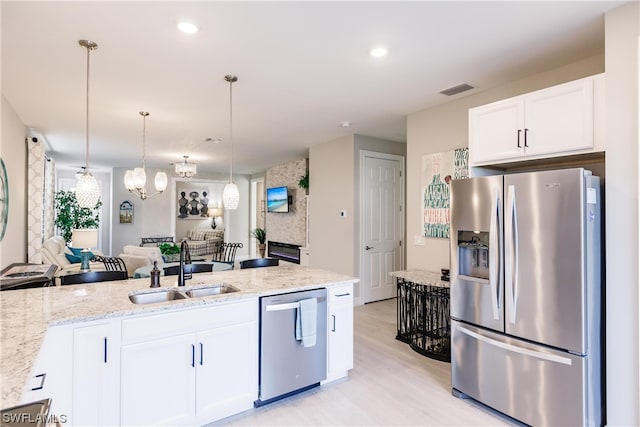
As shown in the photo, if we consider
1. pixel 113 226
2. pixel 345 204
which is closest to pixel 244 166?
pixel 113 226

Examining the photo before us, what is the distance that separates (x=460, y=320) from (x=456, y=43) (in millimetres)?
2112

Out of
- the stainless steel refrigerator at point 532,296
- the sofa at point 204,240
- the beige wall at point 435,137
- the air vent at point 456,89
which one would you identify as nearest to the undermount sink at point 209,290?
the stainless steel refrigerator at point 532,296

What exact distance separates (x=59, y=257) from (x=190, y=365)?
4933 millimetres

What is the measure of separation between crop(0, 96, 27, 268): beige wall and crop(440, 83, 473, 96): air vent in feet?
15.8

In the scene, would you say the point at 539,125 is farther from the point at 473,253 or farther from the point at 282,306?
the point at 282,306

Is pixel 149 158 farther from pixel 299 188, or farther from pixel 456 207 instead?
pixel 456 207

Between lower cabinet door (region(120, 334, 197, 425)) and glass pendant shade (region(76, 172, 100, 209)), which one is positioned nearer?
lower cabinet door (region(120, 334, 197, 425))

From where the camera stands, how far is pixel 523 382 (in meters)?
2.26

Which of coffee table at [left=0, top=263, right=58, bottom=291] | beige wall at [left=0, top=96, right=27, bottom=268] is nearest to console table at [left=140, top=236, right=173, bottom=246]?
beige wall at [left=0, top=96, right=27, bottom=268]

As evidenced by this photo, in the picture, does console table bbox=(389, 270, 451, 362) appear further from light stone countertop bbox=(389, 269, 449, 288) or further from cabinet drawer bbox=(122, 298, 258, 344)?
cabinet drawer bbox=(122, 298, 258, 344)

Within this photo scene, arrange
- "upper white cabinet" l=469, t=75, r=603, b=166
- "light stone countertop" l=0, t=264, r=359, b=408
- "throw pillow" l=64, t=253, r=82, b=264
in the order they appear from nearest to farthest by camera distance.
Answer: "light stone countertop" l=0, t=264, r=359, b=408, "upper white cabinet" l=469, t=75, r=603, b=166, "throw pillow" l=64, t=253, r=82, b=264

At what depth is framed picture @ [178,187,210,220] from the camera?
36.0 feet

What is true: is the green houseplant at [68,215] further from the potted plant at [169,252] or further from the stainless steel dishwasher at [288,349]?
the stainless steel dishwasher at [288,349]

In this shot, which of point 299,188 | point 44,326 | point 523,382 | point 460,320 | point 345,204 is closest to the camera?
point 44,326
